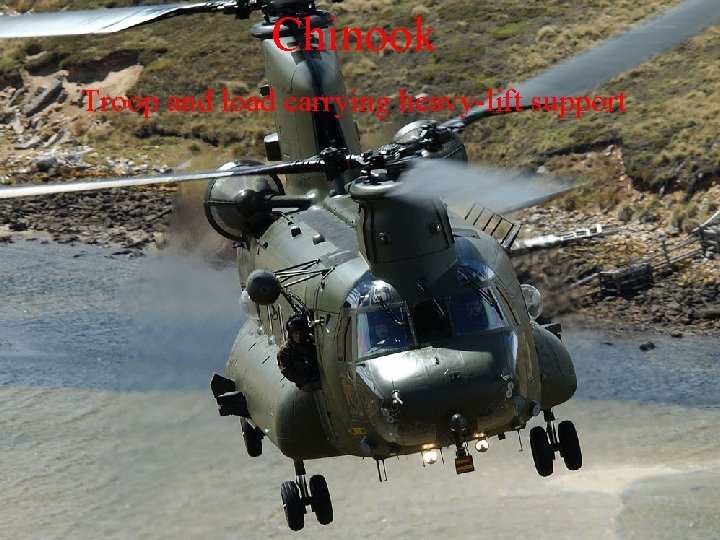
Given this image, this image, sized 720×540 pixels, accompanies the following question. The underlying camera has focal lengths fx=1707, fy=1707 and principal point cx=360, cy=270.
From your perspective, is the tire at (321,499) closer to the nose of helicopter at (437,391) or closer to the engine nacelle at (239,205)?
the nose of helicopter at (437,391)

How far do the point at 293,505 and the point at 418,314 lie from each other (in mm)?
4511

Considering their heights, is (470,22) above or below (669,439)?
above

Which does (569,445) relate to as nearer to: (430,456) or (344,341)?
(430,456)


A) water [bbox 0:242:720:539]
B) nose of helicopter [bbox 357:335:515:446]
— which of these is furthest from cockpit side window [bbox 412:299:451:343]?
water [bbox 0:242:720:539]

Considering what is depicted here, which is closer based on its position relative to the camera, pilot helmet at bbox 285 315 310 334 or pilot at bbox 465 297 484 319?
pilot at bbox 465 297 484 319

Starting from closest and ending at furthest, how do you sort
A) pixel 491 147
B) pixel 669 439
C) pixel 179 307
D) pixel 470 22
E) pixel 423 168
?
pixel 423 168
pixel 669 439
pixel 179 307
pixel 491 147
pixel 470 22

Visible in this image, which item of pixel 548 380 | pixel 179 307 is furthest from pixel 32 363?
pixel 548 380

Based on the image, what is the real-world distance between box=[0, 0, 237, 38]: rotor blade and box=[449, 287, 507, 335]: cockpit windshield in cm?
798

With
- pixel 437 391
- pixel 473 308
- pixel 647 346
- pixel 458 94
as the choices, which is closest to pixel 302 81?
pixel 473 308

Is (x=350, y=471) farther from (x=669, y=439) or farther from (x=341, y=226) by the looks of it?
(x=341, y=226)

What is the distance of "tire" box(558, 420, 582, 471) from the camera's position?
28.4 meters

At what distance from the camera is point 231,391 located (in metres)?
30.7

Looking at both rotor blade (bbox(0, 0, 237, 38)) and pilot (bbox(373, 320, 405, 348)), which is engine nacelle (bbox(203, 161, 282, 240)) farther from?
pilot (bbox(373, 320, 405, 348))

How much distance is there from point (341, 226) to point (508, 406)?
5447mm
